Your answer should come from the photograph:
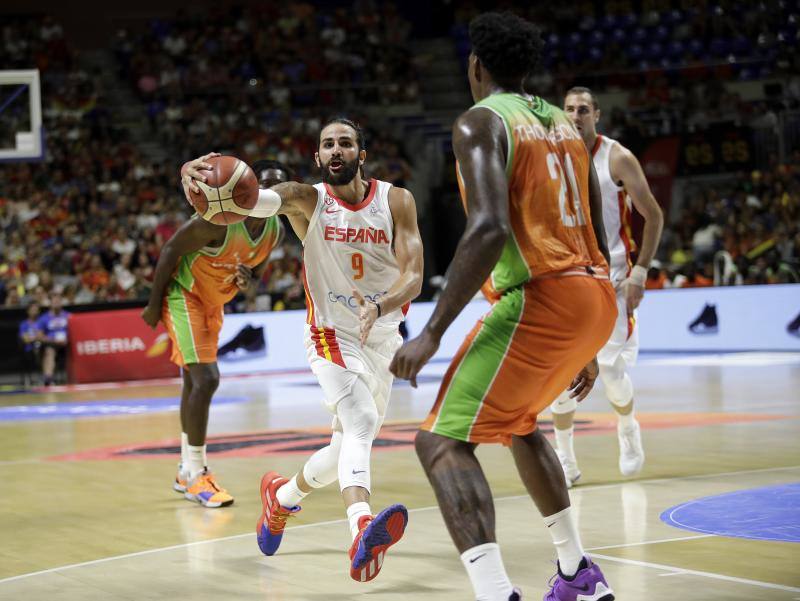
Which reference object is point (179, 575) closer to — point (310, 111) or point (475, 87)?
point (475, 87)

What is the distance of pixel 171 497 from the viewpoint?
778cm

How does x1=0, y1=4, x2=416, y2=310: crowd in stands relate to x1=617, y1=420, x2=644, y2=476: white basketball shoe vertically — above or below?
above

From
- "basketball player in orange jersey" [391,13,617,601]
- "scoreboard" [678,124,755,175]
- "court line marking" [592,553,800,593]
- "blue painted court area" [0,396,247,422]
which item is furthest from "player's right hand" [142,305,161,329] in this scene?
"scoreboard" [678,124,755,175]

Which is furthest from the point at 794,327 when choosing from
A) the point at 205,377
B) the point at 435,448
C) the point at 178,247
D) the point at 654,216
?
the point at 435,448

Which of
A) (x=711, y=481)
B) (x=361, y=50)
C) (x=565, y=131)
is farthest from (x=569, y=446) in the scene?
(x=361, y=50)

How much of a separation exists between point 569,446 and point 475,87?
3862mm

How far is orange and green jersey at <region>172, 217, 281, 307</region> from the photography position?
7711 mm

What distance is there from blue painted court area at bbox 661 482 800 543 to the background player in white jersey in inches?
38.9

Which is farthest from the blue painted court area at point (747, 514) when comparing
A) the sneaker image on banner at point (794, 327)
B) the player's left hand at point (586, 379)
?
the sneaker image on banner at point (794, 327)

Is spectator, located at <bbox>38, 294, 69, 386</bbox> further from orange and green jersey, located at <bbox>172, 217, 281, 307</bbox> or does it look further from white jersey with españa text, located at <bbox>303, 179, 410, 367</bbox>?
white jersey with españa text, located at <bbox>303, 179, 410, 367</bbox>

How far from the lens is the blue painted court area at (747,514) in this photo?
5809mm

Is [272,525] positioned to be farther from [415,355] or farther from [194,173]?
[415,355]

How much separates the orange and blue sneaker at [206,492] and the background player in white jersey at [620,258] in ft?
7.05

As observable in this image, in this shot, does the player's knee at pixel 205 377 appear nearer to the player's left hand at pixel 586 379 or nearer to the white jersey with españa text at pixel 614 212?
the white jersey with españa text at pixel 614 212
